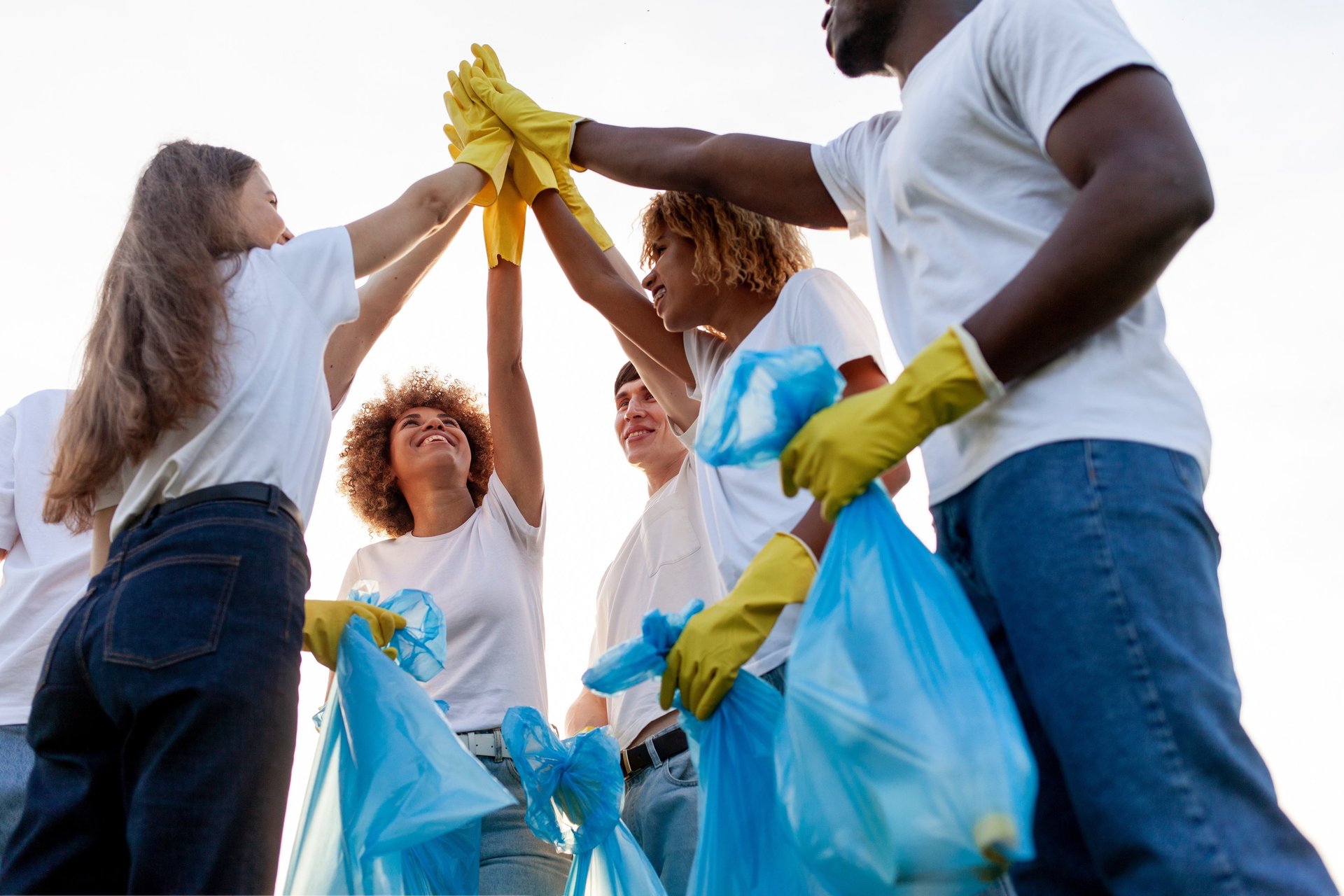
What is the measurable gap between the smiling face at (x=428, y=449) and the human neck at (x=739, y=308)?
1221 mm

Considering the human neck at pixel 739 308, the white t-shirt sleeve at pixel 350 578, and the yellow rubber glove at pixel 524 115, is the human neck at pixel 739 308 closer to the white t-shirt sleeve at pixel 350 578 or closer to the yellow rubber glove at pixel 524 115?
the yellow rubber glove at pixel 524 115

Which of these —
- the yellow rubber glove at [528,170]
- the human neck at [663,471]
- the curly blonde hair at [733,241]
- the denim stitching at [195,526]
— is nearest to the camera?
the denim stitching at [195,526]

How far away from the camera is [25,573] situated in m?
2.76

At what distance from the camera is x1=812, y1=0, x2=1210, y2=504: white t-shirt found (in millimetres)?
1457

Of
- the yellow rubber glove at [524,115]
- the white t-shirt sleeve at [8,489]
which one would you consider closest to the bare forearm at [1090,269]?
the yellow rubber glove at [524,115]

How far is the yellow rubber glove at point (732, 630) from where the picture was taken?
1.83m

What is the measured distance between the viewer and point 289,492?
1872 millimetres

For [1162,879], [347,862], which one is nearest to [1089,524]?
[1162,879]

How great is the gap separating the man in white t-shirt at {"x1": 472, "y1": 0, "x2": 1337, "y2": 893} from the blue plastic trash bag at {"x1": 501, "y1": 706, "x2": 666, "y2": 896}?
2.71ft

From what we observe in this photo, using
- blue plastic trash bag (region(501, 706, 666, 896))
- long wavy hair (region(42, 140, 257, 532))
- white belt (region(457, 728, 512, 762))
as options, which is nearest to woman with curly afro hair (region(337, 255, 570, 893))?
white belt (region(457, 728, 512, 762))

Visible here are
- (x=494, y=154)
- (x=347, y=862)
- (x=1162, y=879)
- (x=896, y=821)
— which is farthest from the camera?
(x=494, y=154)

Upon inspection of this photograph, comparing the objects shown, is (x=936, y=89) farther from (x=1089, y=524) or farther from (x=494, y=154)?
(x=494, y=154)

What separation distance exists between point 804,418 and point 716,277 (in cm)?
105

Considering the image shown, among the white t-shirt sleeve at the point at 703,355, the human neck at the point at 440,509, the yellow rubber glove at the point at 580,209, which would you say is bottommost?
the human neck at the point at 440,509
